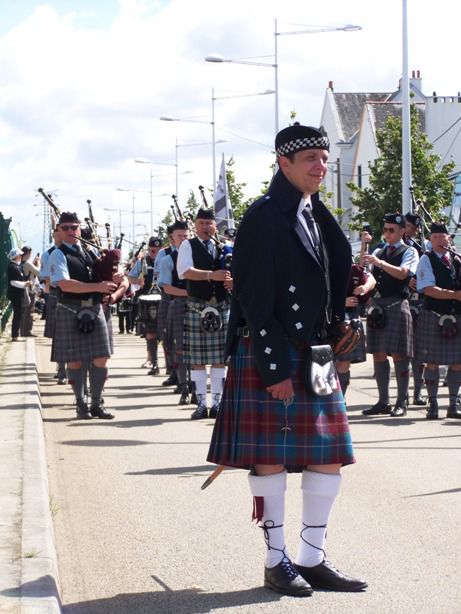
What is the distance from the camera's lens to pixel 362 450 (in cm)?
Result: 941

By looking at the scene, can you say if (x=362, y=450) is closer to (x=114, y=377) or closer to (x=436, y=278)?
(x=436, y=278)

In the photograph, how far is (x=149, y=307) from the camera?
58.6ft

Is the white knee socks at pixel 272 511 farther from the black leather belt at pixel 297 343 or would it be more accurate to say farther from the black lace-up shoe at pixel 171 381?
the black lace-up shoe at pixel 171 381

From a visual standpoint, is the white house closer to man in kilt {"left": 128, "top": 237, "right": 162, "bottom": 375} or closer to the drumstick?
man in kilt {"left": 128, "top": 237, "right": 162, "bottom": 375}

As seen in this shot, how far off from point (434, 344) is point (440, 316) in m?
0.26

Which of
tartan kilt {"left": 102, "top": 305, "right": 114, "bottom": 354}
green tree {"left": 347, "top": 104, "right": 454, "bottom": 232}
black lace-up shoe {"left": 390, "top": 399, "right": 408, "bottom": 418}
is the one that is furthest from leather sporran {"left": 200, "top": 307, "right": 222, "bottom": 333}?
green tree {"left": 347, "top": 104, "right": 454, "bottom": 232}

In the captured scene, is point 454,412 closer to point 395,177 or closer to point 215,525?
→ point 215,525

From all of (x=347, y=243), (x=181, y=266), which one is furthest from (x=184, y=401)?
(x=347, y=243)

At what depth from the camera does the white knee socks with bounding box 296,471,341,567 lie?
205 inches

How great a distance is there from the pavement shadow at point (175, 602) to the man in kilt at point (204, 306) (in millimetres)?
6500

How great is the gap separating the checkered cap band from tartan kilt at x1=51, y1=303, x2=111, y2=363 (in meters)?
6.33

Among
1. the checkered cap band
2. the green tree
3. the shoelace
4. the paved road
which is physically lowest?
the paved road

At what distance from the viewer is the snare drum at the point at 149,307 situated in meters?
17.7

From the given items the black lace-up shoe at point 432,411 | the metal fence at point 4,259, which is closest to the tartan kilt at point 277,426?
the black lace-up shoe at point 432,411
